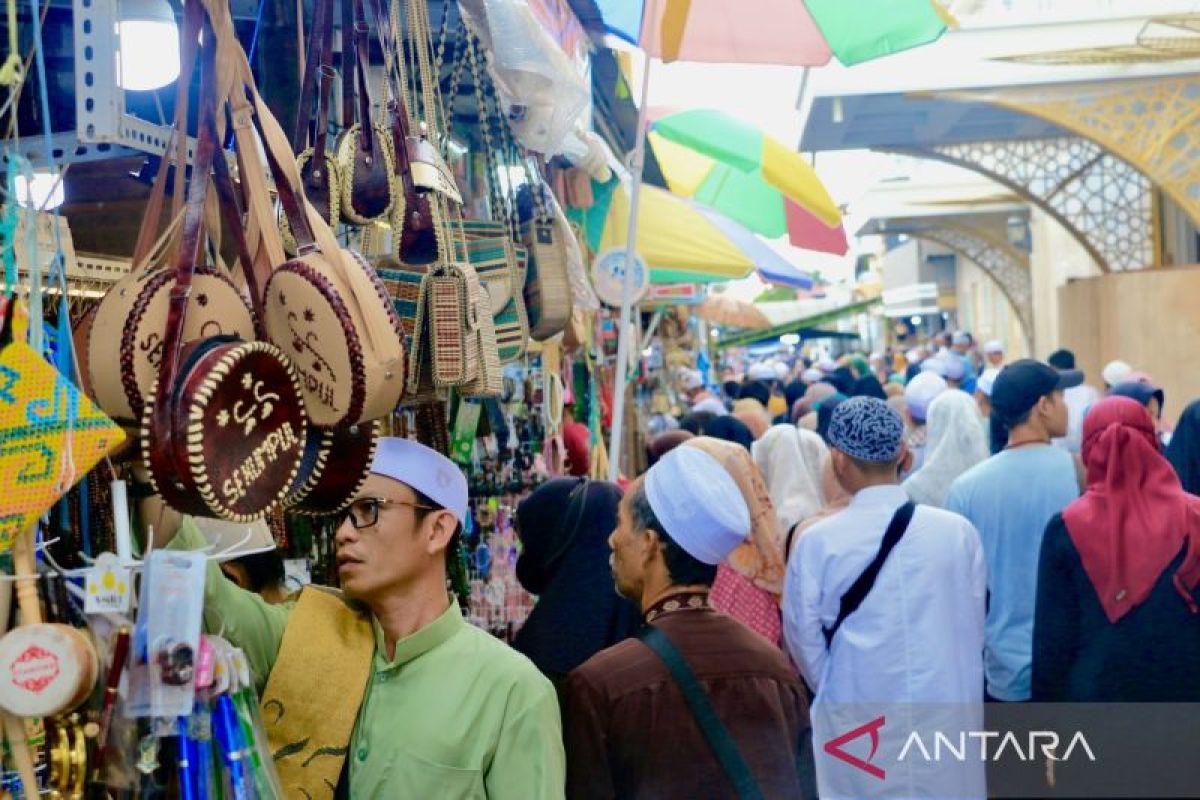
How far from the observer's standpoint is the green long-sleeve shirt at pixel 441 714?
213 centimetres

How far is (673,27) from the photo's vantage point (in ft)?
15.5

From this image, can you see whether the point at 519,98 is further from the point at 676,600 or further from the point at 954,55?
the point at 954,55

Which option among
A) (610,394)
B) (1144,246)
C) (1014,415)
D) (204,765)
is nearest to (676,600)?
(204,765)

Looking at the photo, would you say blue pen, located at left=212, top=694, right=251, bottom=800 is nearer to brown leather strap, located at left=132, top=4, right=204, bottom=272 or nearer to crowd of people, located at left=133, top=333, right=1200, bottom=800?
crowd of people, located at left=133, top=333, right=1200, bottom=800

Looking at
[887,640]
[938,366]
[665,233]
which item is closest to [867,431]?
[887,640]

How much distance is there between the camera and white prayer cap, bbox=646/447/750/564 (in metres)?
2.56

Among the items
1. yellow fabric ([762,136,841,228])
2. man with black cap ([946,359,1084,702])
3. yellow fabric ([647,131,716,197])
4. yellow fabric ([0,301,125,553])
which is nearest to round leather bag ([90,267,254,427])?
yellow fabric ([0,301,125,553])

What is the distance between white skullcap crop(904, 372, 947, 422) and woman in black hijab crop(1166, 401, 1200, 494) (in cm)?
207

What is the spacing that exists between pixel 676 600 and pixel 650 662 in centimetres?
16

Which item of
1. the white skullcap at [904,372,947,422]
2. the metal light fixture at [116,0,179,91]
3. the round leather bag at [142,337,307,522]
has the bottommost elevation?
the white skullcap at [904,372,947,422]

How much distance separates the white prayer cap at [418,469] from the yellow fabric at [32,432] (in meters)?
0.74

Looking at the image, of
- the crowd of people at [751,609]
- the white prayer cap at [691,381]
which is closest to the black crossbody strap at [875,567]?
the crowd of people at [751,609]

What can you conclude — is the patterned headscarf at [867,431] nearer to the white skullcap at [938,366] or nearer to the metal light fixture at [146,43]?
the metal light fixture at [146,43]

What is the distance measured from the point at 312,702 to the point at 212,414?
72 centimetres
